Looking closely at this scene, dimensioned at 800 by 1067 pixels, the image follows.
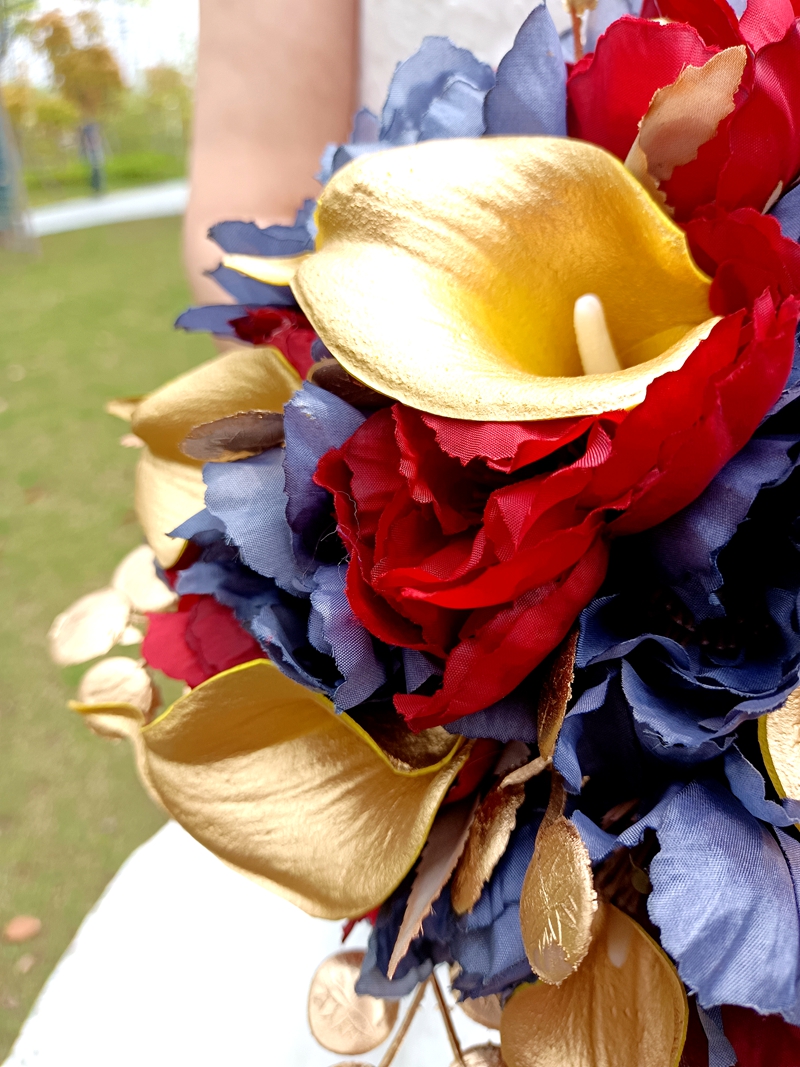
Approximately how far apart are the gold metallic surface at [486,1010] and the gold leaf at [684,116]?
289 mm

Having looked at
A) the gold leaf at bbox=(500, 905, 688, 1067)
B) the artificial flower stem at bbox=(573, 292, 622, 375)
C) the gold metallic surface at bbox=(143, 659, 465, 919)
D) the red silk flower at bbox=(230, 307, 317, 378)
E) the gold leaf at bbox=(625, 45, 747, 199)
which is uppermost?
the gold leaf at bbox=(625, 45, 747, 199)

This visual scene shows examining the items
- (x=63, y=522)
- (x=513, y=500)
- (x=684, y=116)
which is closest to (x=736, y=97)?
(x=684, y=116)

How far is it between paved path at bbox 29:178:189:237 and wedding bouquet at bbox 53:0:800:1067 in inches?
115

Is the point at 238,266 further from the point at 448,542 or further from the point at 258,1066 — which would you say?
the point at 258,1066

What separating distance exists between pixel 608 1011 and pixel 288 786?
4.3 inches

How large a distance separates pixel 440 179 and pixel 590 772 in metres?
0.17

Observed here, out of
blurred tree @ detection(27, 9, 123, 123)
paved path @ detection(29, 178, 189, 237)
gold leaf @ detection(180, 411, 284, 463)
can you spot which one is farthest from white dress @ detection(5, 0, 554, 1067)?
paved path @ detection(29, 178, 189, 237)

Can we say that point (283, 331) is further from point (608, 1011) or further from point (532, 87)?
point (608, 1011)

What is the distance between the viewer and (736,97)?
199mm

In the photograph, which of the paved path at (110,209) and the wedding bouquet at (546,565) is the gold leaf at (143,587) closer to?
the wedding bouquet at (546,565)

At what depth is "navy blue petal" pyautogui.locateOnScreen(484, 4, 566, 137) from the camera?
0.75ft

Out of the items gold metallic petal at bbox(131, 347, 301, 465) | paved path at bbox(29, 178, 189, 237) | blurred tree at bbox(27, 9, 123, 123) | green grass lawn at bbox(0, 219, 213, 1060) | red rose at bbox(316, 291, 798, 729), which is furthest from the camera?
paved path at bbox(29, 178, 189, 237)

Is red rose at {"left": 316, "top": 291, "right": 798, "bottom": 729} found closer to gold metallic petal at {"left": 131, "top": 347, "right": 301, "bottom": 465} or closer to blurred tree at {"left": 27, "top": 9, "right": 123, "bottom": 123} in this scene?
gold metallic petal at {"left": 131, "top": 347, "right": 301, "bottom": 465}

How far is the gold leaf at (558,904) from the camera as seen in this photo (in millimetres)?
183
